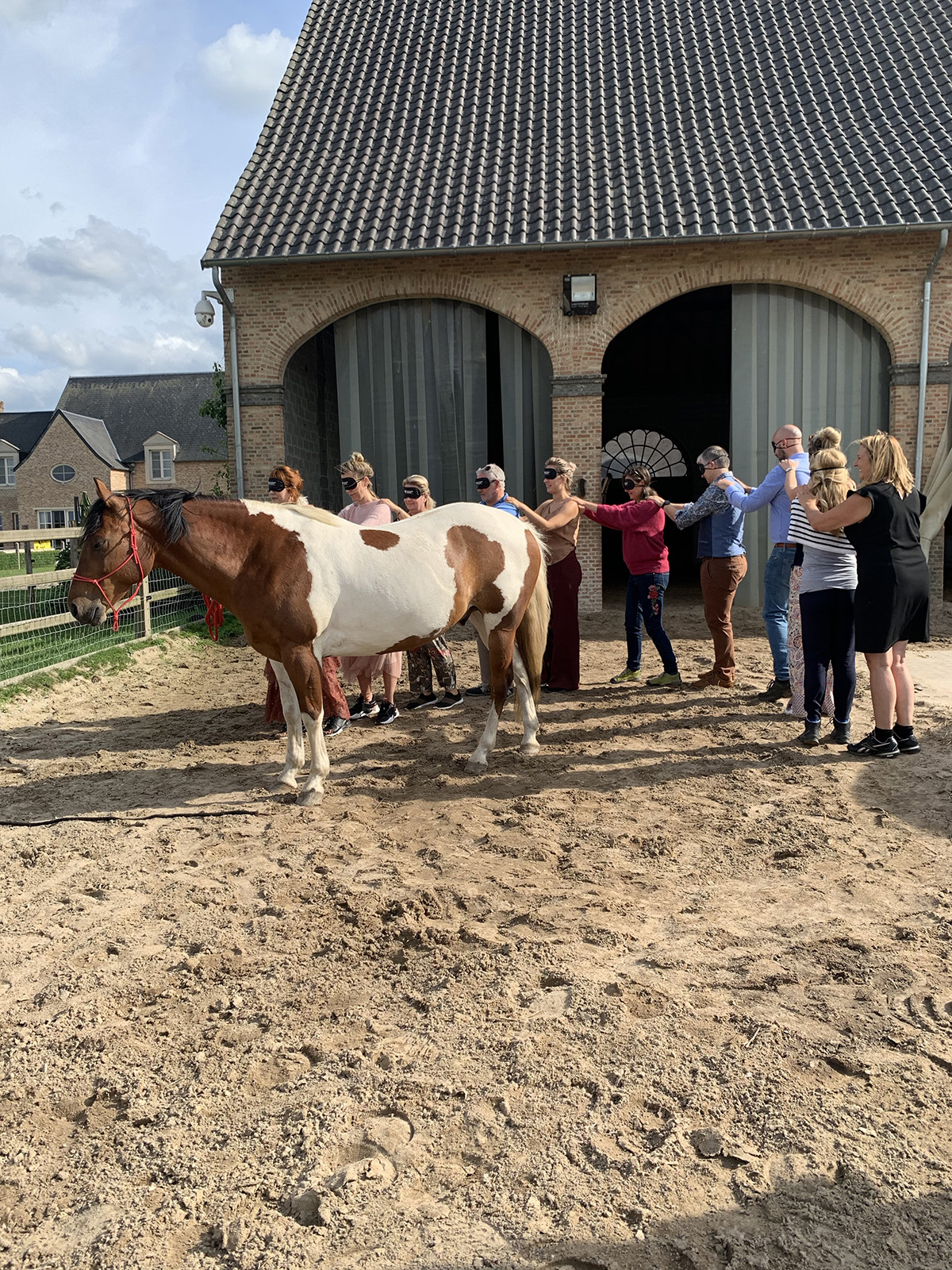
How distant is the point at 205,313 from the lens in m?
12.5

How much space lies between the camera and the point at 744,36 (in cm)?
1427

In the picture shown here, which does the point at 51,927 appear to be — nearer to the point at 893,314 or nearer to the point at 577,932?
the point at 577,932

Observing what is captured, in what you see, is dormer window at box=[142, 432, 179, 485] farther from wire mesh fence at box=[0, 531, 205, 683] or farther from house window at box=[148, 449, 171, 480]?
wire mesh fence at box=[0, 531, 205, 683]

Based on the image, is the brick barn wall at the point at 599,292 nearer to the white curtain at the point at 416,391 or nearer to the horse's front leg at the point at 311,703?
the white curtain at the point at 416,391

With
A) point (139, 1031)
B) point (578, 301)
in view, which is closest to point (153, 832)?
point (139, 1031)

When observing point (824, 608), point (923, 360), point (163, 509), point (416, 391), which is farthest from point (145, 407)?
point (824, 608)

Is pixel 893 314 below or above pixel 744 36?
below

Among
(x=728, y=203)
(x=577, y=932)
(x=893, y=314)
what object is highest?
(x=728, y=203)

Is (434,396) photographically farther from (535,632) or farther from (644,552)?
(535,632)

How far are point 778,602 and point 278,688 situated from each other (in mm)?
3675

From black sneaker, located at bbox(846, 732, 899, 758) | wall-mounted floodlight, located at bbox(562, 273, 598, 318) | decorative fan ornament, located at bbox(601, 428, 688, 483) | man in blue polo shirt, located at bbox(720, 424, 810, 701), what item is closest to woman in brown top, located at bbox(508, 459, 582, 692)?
man in blue polo shirt, located at bbox(720, 424, 810, 701)

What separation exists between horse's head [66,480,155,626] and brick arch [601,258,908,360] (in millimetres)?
8693

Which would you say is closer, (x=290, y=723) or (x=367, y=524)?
(x=290, y=723)

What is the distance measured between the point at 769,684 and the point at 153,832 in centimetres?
484
